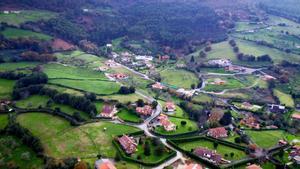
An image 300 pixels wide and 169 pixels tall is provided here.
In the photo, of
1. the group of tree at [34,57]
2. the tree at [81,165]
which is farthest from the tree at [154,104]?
the group of tree at [34,57]

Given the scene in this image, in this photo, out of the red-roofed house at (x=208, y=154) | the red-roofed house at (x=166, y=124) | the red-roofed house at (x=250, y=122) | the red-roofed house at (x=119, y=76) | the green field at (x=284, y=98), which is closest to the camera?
the red-roofed house at (x=208, y=154)

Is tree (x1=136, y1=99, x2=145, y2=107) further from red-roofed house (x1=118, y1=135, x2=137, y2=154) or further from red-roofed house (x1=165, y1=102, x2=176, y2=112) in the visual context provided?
red-roofed house (x1=118, y1=135, x2=137, y2=154)

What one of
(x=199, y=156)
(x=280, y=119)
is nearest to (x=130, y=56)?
(x=280, y=119)

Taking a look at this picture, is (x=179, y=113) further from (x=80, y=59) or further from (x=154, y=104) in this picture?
(x=80, y=59)

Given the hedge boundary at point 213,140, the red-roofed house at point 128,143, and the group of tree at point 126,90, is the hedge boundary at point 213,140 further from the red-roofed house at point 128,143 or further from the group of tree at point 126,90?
the group of tree at point 126,90

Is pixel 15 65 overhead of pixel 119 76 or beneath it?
overhead

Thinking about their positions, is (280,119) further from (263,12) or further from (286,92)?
(263,12)

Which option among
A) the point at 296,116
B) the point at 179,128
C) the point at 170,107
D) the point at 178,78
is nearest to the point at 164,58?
the point at 178,78
